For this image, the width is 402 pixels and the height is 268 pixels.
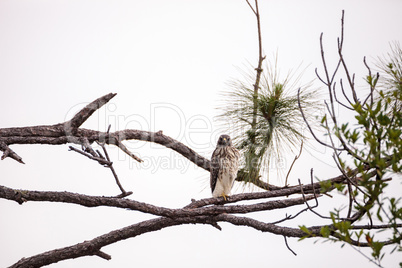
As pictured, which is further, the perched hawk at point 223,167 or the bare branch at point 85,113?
the perched hawk at point 223,167

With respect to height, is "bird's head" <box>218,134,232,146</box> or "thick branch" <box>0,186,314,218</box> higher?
"bird's head" <box>218,134,232,146</box>

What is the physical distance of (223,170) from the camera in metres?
5.29

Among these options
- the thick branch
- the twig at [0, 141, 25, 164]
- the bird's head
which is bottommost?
the thick branch

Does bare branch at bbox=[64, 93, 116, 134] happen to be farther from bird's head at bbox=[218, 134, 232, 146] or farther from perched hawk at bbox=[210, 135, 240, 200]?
bird's head at bbox=[218, 134, 232, 146]

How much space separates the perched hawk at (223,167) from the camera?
5176 mm

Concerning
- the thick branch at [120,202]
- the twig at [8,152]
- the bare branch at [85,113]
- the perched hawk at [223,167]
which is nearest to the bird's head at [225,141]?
the perched hawk at [223,167]

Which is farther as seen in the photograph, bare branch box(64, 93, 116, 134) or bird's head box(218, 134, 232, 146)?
bird's head box(218, 134, 232, 146)

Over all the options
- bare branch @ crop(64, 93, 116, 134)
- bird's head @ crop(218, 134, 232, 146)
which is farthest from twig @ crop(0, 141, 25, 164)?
bird's head @ crop(218, 134, 232, 146)

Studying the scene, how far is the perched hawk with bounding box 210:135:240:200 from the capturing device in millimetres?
5176

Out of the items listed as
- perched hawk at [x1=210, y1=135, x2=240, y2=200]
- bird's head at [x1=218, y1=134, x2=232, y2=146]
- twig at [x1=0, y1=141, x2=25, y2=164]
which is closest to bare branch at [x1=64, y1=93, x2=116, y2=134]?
twig at [x1=0, y1=141, x2=25, y2=164]

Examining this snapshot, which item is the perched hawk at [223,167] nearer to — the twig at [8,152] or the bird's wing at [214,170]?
the bird's wing at [214,170]

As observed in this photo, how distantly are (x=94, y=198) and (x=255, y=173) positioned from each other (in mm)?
1663

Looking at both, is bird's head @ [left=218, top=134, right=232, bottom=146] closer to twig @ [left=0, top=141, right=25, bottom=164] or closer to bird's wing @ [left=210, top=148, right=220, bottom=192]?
bird's wing @ [left=210, top=148, right=220, bottom=192]

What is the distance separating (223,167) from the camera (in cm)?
527
